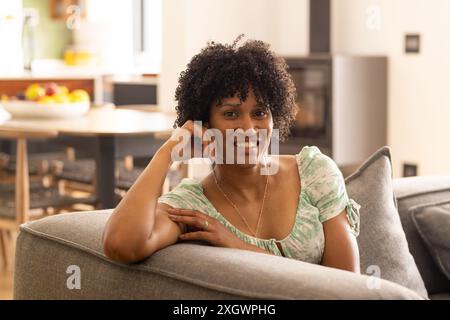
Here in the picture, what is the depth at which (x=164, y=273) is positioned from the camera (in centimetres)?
168

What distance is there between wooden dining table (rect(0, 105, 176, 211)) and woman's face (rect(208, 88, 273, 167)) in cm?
184

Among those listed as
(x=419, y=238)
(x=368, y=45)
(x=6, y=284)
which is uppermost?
(x=368, y=45)

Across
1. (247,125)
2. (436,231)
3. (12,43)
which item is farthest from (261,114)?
(12,43)

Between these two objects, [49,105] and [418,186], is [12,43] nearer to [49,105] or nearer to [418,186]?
[49,105]

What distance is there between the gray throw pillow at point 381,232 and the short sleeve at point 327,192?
0.62 feet

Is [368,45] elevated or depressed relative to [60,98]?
elevated

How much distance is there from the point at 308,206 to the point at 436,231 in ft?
1.88

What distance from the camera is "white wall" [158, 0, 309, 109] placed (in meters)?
5.58

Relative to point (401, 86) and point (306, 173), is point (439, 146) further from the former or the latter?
point (306, 173)

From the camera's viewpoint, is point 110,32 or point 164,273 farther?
point 110,32

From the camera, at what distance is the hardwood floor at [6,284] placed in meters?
3.84

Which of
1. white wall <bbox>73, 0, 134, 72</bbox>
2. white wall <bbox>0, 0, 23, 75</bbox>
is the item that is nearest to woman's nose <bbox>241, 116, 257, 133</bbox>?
white wall <bbox>0, 0, 23, 75</bbox>
